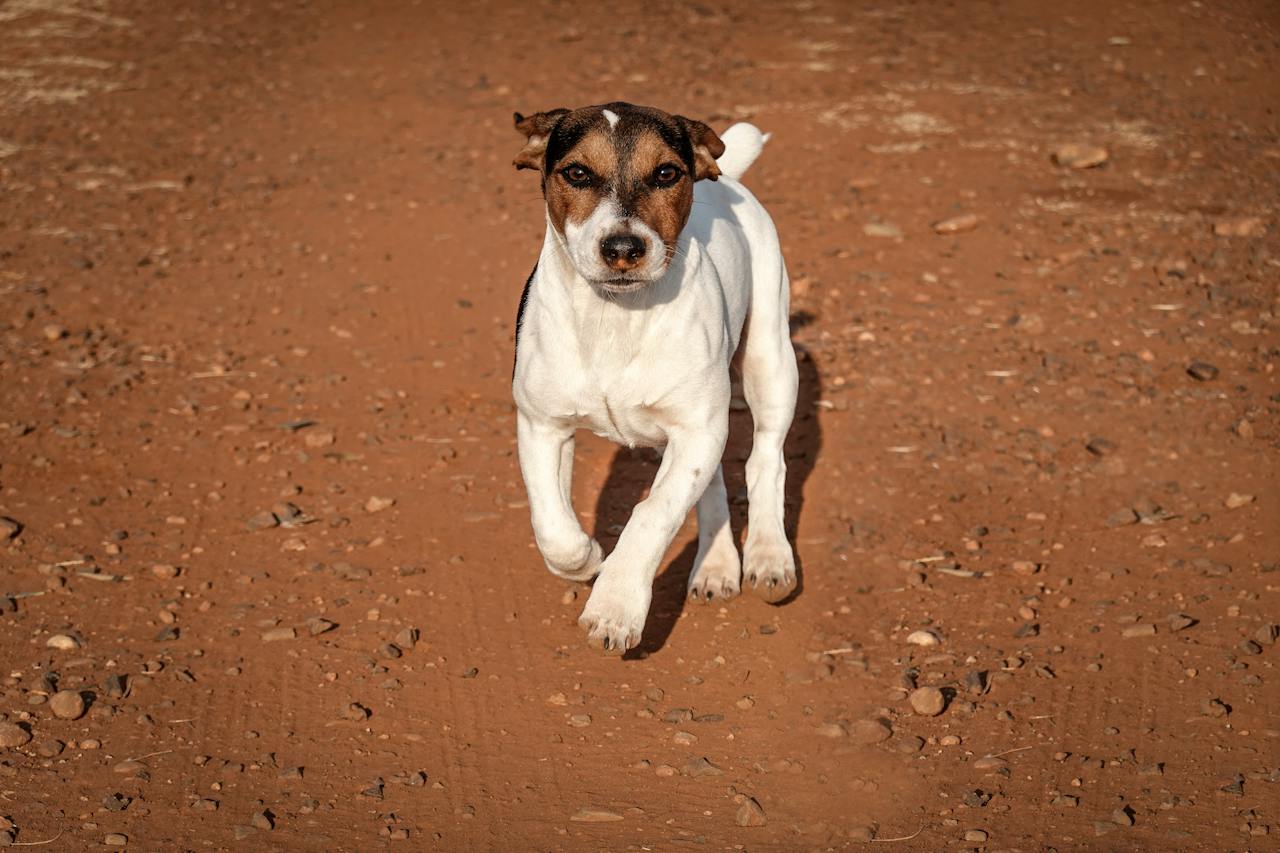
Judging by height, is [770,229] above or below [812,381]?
above

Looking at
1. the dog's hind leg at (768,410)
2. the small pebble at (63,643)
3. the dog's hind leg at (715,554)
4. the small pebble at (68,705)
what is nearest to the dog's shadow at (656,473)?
the dog's hind leg at (715,554)

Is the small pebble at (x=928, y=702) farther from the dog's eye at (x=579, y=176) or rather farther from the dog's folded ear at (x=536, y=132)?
the dog's folded ear at (x=536, y=132)

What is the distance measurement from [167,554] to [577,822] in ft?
9.36

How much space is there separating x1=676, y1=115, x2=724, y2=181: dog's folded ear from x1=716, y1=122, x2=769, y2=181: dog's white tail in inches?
41.0

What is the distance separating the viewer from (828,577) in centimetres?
681

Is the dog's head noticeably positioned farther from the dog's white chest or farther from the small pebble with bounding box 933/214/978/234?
the small pebble with bounding box 933/214/978/234

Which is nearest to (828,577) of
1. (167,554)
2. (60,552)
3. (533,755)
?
(533,755)

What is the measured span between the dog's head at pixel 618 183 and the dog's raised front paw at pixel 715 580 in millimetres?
1695

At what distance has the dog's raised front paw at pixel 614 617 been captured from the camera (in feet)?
17.6

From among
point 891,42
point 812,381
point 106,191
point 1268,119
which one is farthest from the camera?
point 891,42

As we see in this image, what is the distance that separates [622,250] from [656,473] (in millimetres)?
2744

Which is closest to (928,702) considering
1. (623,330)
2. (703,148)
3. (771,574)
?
(771,574)

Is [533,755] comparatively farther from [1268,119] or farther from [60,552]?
[1268,119]

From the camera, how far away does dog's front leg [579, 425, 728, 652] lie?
5391mm
